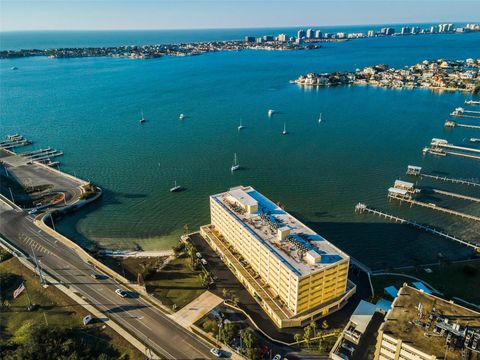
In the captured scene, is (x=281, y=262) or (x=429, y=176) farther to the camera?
(x=429, y=176)

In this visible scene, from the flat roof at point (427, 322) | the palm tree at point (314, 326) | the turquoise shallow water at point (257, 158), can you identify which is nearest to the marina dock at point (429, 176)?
the turquoise shallow water at point (257, 158)

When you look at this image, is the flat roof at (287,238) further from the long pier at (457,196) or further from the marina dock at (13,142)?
the marina dock at (13,142)

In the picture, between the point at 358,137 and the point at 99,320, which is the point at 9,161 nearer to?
the point at 99,320

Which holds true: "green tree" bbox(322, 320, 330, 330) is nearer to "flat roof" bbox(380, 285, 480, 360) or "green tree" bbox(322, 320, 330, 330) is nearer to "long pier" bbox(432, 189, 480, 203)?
"flat roof" bbox(380, 285, 480, 360)

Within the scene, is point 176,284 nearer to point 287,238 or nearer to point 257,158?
point 287,238

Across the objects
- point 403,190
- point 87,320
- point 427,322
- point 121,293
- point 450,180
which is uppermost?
point 427,322

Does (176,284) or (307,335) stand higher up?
(307,335)

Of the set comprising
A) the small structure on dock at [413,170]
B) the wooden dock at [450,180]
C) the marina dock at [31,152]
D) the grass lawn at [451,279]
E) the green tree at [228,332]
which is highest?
the marina dock at [31,152]

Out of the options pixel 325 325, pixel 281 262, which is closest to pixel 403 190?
pixel 325 325
